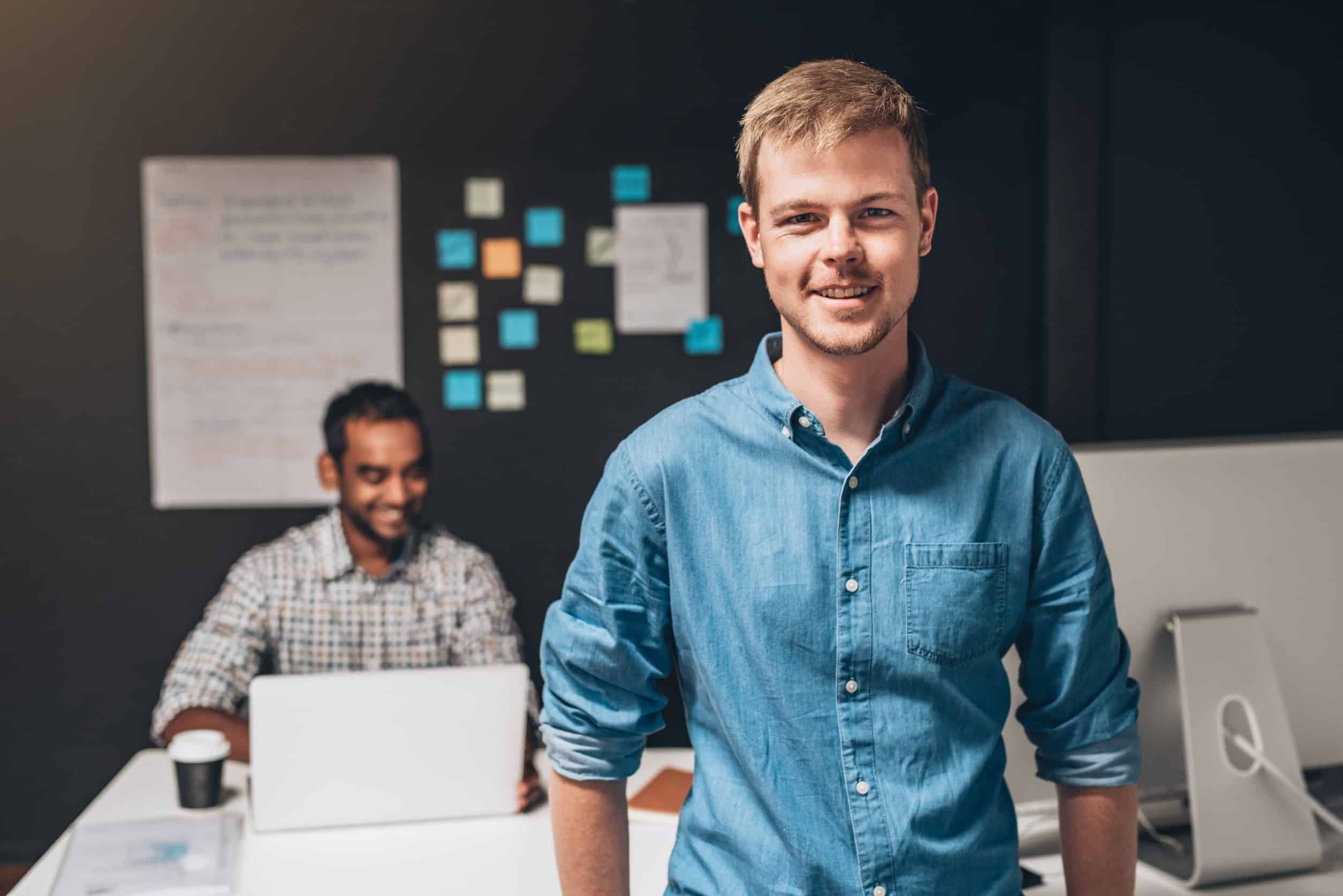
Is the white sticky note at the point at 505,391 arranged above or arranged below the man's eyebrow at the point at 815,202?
below

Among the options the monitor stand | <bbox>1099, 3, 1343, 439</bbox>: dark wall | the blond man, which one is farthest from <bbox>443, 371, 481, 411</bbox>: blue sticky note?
the monitor stand

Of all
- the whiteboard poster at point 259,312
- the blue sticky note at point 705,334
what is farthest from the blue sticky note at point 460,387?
the blue sticky note at point 705,334

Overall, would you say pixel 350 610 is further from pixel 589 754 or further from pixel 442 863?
pixel 589 754

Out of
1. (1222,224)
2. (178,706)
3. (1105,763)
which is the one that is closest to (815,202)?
(1105,763)

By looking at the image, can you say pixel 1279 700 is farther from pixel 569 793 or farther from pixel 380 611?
pixel 380 611

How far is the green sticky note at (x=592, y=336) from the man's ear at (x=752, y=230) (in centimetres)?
189

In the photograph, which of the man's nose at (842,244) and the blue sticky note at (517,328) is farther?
the blue sticky note at (517,328)

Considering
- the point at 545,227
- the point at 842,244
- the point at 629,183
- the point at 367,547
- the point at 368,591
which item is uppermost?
A: the point at 629,183

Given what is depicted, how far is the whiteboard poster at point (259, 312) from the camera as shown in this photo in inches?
119

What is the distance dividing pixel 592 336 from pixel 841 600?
2046 mm

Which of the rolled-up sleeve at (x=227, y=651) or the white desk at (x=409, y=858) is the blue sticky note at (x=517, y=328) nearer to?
the rolled-up sleeve at (x=227, y=651)

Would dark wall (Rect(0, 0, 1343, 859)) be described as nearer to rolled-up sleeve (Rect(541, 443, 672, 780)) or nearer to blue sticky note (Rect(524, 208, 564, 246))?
blue sticky note (Rect(524, 208, 564, 246))

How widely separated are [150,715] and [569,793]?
2.29 m

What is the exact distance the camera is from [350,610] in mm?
2795
